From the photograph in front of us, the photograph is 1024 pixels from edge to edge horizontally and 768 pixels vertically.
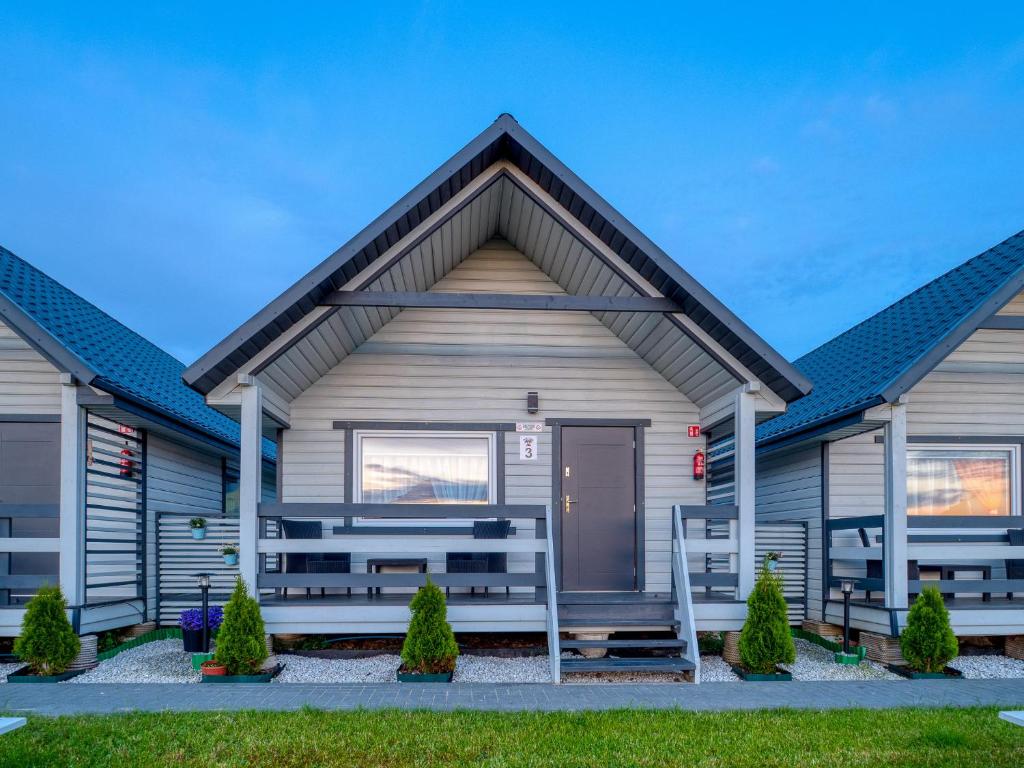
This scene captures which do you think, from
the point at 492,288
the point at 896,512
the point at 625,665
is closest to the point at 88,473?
the point at 492,288

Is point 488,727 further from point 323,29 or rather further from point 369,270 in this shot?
point 323,29

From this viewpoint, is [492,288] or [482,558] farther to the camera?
[492,288]

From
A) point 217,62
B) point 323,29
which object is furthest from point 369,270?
point 217,62

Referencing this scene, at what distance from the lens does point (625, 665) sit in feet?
23.9

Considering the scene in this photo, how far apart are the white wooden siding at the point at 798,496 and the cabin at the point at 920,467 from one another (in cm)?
3

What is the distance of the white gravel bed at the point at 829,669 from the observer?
25.5 feet

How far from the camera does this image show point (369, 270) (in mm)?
8016

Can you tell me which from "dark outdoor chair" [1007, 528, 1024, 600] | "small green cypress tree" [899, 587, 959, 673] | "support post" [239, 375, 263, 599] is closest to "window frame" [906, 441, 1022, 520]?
"dark outdoor chair" [1007, 528, 1024, 600]

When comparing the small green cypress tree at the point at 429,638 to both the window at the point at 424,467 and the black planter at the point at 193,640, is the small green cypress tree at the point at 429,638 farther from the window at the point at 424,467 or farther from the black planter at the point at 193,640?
the black planter at the point at 193,640

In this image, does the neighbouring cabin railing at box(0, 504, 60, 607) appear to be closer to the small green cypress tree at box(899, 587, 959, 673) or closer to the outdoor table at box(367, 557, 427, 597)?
the outdoor table at box(367, 557, 427, 597)

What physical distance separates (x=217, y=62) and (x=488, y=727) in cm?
6697

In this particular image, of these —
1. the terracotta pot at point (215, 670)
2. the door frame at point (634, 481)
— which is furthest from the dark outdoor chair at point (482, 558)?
the terracotta pot at point (215, 670)

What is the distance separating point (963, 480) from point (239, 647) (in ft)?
28.0

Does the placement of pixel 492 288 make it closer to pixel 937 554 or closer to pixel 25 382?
pixel 25 382
